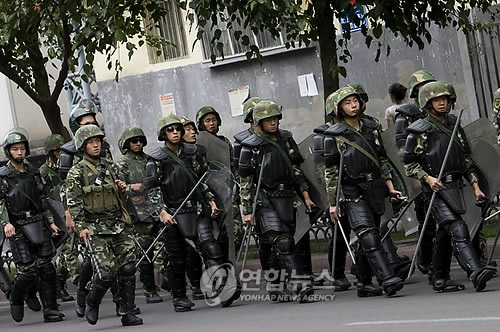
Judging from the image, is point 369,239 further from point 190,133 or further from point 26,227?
point 26,227

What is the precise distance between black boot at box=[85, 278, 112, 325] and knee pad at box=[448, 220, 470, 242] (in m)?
3.06

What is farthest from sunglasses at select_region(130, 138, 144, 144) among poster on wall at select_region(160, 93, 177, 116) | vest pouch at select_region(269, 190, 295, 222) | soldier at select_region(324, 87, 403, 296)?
poster on wall at select_region(160, 93, 177, 116)

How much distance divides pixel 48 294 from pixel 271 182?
Answer: 111 inches

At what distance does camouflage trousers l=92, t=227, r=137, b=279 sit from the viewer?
12883 mm

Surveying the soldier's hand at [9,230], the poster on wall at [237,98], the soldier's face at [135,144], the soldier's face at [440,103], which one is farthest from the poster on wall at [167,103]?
the soldier's face at [440,103]

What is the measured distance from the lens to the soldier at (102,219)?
12.9m

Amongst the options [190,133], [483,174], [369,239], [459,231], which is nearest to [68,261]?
[190,133]

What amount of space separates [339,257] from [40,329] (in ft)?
9.86

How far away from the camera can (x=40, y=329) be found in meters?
14.1

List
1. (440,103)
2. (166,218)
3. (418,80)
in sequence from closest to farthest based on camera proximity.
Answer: (440,103) → (166,218) → (418,80)

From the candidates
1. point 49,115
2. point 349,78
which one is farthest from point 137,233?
point 349,78

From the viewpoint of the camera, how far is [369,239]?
42.2 ft

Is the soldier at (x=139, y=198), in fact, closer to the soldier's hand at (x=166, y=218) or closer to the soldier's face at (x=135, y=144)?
the soldier's face at (x=135, y=144)

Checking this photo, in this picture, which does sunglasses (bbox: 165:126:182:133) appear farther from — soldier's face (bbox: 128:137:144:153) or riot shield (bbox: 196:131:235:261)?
soldier's face (bbox: 128:137:144:153)
